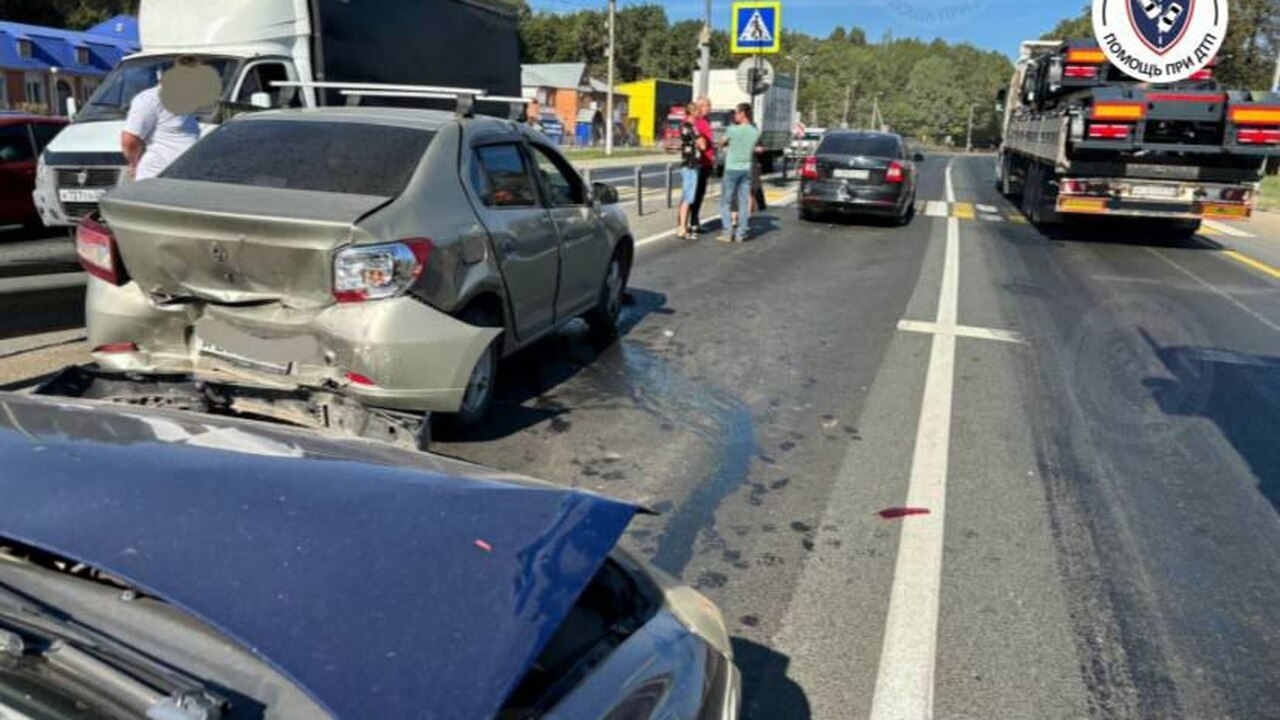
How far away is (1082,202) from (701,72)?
9762mm

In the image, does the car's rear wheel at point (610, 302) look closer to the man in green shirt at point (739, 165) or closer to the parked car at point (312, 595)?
the parked car at point (312, 595)

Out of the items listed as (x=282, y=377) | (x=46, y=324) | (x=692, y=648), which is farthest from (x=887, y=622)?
(x=46, y=324)

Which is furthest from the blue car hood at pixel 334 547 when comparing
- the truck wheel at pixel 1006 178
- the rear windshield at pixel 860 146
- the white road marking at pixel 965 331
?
the truck wheel at pixel 1006 178

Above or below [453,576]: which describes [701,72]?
above

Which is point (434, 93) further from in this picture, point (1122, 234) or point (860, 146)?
point (1122, 234)

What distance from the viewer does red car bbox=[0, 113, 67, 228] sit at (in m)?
11.5

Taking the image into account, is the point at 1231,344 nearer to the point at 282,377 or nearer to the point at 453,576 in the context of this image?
the point at 282,377

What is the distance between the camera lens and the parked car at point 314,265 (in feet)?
13.7

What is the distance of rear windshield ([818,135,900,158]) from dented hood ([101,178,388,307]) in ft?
42.8

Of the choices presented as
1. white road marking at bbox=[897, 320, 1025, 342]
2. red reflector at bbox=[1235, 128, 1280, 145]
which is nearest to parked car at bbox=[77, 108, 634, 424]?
white road marking at bbox=[897, 320, 1025, 342]

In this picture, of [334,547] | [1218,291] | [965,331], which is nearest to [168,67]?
[965,331]

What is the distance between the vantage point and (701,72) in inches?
834

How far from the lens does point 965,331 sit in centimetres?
827

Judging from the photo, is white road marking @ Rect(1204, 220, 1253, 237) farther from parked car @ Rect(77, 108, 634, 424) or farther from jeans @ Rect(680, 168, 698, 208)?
parked car @ Rect(77, 108, 634, 424)
